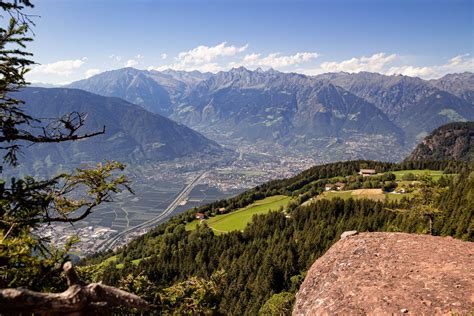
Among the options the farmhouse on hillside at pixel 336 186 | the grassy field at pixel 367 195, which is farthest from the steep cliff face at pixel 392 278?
the farmhouse on hillside at pixel 336 186

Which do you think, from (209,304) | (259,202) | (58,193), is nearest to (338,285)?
(209,304)

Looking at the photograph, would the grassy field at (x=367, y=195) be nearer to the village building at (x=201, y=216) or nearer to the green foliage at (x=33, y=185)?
the village building at (x=201, y=216)

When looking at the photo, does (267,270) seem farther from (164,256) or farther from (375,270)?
(375,270)

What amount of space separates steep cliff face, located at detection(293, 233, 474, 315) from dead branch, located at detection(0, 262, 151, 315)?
11409mm

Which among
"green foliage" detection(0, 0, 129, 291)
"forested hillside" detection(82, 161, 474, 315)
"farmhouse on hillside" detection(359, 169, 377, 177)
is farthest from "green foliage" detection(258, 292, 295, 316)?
"farmhouse on hillside" detection(359, 169, 377, 177)

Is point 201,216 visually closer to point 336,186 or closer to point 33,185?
point 336,186

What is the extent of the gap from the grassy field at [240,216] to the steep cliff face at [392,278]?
289 feet

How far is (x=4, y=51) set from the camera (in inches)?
391

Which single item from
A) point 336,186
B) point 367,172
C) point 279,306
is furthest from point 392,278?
point 367,172

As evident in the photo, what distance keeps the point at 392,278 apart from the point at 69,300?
48.5ft

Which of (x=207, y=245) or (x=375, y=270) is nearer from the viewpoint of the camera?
(x=375, y=270)

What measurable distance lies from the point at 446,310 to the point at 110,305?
42.0 ft

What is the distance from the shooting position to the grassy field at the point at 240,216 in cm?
11094

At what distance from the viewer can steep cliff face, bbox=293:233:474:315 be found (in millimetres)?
13797
